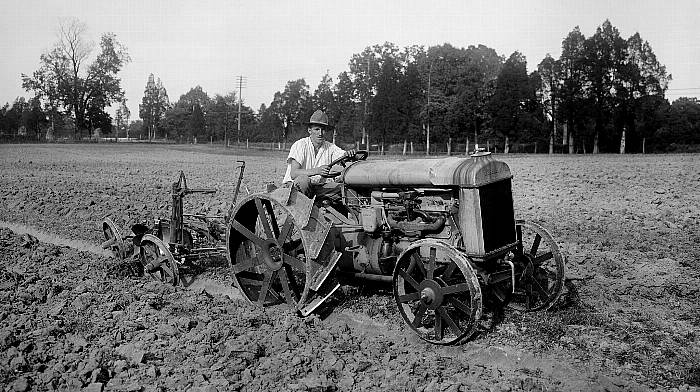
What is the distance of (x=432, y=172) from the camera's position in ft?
18.4

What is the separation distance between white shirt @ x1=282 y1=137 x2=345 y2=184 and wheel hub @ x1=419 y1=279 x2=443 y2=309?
2304 millimetres

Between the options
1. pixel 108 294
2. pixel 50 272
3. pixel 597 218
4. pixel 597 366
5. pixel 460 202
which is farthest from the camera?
pixel 597 218

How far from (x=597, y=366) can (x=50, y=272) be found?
23.2 feet

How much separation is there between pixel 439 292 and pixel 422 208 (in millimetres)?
954

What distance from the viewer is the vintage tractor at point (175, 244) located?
7.93 metres

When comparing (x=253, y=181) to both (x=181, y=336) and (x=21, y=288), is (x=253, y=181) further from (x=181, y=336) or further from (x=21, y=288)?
(x=181, y=336)

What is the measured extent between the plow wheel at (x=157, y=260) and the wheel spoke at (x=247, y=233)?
4.78 ft

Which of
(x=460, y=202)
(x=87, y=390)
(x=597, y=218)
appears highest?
(x=460, y=202)

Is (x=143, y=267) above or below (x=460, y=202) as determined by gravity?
below

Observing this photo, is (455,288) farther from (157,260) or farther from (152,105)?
(152,105)

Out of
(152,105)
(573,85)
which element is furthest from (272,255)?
(152,105)

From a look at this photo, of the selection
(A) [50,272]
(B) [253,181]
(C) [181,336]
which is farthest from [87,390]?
(B) [253,181]

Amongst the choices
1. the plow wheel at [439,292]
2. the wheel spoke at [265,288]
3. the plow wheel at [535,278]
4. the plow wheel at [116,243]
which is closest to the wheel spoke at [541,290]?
the plow wheel at [535,278]

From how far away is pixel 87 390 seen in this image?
462 centimetres
